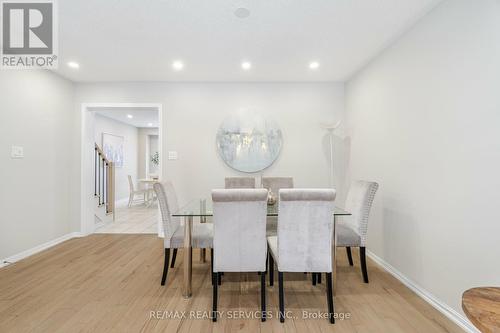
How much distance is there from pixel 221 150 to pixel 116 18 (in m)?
2.03

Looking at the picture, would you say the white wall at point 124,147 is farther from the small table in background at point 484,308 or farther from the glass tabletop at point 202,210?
the small table in background at point 484,308

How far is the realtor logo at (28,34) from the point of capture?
6.40ft

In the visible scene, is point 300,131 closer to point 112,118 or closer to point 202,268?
point 202,268

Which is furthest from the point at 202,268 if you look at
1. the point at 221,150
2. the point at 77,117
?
the point at 77,117

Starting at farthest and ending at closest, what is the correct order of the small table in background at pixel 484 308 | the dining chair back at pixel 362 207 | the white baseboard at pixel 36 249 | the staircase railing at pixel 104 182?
the staircase railing at pixel 104 182 → the white baseboard at pixel 36 249 → the dining chair back at pixel 362 207 → the small table in background at pixel 484 308

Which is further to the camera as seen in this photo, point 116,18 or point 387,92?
point 387,92

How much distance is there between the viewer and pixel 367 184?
2.24 metres

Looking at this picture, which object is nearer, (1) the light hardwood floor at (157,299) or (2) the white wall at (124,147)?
(1) the light hardwood floor at (157,299)

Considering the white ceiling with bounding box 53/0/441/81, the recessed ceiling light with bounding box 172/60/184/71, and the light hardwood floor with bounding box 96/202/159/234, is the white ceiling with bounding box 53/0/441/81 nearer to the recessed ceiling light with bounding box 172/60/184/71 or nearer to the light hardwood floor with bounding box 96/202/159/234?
the recessed ceiling light with bounding box 172/60/184/71

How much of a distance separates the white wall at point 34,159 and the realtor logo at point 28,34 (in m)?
0.19

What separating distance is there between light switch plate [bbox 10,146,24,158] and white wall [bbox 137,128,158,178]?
530 centimetres

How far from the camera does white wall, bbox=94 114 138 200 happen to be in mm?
6121

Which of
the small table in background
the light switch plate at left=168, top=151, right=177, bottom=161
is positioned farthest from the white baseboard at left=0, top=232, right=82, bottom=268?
the small table in background

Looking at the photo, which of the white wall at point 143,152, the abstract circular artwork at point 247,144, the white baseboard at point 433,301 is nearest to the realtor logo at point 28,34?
the abstract circular artwork at point 247,144
